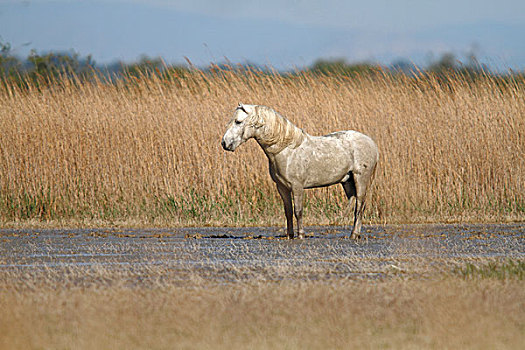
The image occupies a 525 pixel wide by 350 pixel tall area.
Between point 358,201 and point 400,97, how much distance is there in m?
5.86

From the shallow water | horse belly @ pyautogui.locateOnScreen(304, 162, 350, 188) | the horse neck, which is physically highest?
the horse neck

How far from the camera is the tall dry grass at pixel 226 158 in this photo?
48.9 ft

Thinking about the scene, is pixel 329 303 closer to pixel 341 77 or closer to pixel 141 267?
pixel 141 267

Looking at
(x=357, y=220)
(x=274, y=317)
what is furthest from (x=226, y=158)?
(x=274, y=317)

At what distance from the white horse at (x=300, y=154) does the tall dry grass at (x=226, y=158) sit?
270 cm

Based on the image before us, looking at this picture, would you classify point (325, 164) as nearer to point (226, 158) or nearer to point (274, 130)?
point (274, 130)

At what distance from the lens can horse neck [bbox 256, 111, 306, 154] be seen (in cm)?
1059

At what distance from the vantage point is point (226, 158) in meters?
15.2

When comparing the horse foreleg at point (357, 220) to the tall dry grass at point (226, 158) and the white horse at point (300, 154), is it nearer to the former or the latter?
the white horse at point (300, 154)

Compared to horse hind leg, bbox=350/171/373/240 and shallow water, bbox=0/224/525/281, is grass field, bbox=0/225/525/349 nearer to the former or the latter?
shallow water, bbox=0/224/525/281

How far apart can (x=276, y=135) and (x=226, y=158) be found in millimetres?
4655

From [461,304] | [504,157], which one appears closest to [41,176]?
[504,157]

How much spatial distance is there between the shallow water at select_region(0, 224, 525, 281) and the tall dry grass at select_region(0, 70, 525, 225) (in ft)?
4.76

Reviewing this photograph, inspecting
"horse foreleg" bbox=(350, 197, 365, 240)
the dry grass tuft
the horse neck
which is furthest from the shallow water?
the horse neck
